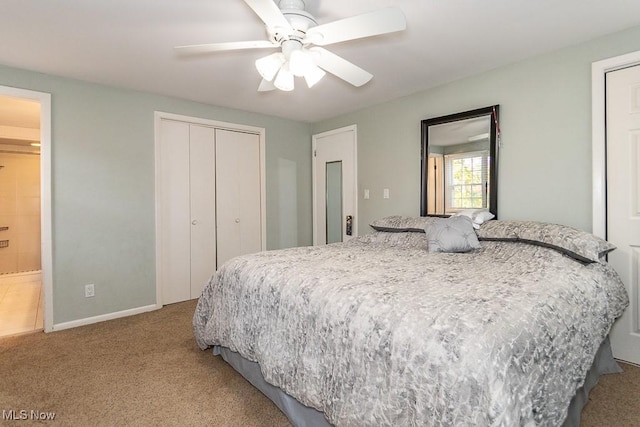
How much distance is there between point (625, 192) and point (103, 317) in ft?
14.1

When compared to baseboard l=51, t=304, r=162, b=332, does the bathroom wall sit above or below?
above

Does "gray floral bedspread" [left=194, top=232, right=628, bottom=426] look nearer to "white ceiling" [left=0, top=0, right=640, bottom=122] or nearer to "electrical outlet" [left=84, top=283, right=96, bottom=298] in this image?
"white ceiling" [left=0, top=0, right=640, bottom=122]

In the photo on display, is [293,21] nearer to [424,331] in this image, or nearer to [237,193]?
[424,331]

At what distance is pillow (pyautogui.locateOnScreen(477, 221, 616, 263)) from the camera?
1918mm

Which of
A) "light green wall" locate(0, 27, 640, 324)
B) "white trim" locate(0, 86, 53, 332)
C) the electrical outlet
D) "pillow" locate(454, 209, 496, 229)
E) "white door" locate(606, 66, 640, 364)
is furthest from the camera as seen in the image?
the electrical outlet

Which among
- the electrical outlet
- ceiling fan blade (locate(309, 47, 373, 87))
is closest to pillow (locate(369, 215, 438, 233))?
ceiling fan blade (locate(309, 47, 373, 87))

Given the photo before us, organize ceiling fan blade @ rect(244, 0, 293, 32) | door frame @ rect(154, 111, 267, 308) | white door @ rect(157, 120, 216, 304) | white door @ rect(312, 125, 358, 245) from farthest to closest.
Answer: white door @ rect(312, 125, 358, 245), white door @ rect(157, 120, 216, 304), door frame @ rect(154, 111, 267, 308), ceiling fan blade @ rect(244, 0, 293, 32)

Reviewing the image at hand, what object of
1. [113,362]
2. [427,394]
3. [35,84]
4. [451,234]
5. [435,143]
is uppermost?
[35,84]

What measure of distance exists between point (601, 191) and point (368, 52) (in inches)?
74.2

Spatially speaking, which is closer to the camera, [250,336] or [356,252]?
[250,336]

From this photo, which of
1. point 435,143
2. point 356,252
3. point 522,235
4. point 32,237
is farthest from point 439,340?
point 32,237

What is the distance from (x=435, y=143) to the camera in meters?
3.20

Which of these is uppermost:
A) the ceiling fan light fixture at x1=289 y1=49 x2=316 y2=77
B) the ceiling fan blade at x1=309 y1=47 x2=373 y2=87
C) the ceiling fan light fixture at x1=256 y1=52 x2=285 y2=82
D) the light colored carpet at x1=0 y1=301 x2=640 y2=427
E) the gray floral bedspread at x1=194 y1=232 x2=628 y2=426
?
the ceiling fan blade at x1=309 y1=47 x2=373 y2=87

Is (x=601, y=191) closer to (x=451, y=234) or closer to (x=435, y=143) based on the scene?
(x=451, y=234)
